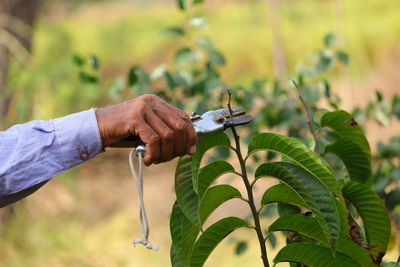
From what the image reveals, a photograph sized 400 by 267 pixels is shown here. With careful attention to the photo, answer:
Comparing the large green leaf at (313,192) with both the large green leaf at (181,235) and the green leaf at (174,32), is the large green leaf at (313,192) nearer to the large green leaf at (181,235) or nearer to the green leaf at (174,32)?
the large green leaf at (181,235)

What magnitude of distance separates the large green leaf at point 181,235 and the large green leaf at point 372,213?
29 cm

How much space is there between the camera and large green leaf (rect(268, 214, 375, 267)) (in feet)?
4.09

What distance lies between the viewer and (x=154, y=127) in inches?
44.8

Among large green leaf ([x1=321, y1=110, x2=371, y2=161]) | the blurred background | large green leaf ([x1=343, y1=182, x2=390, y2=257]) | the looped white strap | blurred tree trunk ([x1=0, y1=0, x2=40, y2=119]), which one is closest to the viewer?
the looped white strap

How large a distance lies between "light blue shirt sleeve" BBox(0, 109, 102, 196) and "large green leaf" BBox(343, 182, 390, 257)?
1.51ft

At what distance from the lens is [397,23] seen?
857 centimetres

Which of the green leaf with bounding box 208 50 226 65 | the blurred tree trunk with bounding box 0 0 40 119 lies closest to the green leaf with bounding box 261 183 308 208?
the green leaf with bounding box 208 50 226 65

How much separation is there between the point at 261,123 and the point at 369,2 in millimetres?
7520

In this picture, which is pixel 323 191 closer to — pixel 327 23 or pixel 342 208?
pixel 342 208

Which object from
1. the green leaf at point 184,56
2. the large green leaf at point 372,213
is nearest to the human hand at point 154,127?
the large green leaf at point 372,213

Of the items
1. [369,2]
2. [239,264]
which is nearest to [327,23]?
[369,2]

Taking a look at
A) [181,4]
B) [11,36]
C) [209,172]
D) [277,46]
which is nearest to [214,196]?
[209,172]

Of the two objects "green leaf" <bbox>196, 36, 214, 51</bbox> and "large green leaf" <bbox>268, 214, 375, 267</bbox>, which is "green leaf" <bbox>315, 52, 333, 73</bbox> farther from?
"large green leaf" <bbox>268, 214, 375, 267</bbox>

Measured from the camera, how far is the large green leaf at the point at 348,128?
4.84 feet
